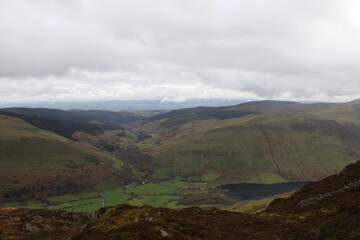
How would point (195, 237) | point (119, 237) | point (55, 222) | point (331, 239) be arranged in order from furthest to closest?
point (55, 222) < point (195, 237) < point (119, 237) < point (331, 239)

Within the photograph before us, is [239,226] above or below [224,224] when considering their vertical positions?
above

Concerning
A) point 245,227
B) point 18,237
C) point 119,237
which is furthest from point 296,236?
point 18,237

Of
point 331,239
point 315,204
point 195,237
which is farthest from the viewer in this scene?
point 315,204

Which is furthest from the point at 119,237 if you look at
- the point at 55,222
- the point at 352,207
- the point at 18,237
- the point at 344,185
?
the point at 55,222

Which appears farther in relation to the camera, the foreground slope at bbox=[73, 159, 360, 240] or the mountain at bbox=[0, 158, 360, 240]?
the mountain at bbox=[0, 158, 360, 240]

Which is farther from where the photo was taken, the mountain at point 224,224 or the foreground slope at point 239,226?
the mountain at point 224,224

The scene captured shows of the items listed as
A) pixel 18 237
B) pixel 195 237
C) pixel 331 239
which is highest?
pixel 331 239

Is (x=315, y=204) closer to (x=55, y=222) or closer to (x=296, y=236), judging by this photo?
(x=296, y=236)

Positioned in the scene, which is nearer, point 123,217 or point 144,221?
point 144,221

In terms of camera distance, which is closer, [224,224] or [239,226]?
[239,226]

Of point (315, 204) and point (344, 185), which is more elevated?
point (344, 185)
